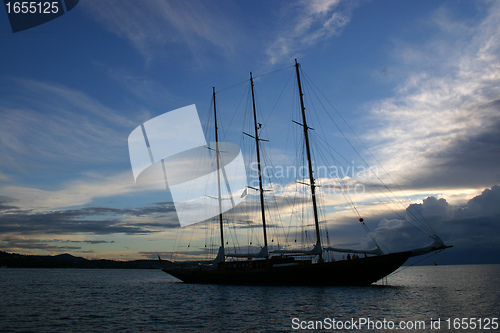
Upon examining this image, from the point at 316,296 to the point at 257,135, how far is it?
3156 centimetres

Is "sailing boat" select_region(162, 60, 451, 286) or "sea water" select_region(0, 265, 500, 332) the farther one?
"sailing boat" select_region(162, 60, 451, 286)

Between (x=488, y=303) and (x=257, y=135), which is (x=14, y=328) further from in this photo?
(x=488, y=303)

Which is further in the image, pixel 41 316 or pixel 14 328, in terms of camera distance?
pixel 41 316

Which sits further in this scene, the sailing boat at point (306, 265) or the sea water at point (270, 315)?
the sailing boat at point (306, 265)

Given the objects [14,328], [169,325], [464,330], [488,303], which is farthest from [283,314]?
[488,303]

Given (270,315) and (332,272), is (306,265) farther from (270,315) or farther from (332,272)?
(270,315)

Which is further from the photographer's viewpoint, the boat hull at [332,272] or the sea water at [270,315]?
the boat hull at [332,272]

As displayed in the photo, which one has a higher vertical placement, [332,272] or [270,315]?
[332,272]

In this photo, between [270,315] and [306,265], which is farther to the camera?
[306,265]

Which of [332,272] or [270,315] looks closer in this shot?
[270,315]

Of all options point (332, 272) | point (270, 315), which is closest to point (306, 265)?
point (332, 272)

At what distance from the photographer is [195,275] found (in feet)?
209

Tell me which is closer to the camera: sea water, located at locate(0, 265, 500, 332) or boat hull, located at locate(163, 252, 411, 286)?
sea water, located at locate(0, 265, 500, 332)

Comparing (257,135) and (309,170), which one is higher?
(257,135)
